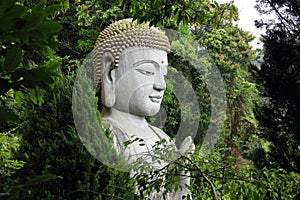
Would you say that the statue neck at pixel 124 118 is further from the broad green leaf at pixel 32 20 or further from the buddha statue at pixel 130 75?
the broad green leaf at pixel 32 20

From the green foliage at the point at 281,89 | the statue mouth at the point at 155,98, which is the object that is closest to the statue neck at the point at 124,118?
the statue mouth at the point at 155,98

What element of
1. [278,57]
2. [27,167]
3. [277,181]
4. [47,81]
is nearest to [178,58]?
[278,57]

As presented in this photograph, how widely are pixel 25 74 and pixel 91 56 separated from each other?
13.2ft

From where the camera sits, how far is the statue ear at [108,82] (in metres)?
4.43

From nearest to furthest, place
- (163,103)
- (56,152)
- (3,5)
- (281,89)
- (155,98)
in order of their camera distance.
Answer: (3,5)
(56,152)
(155,98)
(281,89)
(163,103)

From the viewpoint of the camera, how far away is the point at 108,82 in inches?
175

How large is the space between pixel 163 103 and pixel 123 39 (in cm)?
305

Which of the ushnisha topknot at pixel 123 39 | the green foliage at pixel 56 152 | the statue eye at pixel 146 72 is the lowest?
the green foliage at pixel 56 152

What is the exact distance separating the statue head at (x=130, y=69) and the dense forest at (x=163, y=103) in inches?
15.9

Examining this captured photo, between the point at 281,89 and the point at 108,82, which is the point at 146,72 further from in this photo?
the point at 281,89

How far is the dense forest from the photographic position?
875mm

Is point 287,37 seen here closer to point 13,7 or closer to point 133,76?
point 133,76

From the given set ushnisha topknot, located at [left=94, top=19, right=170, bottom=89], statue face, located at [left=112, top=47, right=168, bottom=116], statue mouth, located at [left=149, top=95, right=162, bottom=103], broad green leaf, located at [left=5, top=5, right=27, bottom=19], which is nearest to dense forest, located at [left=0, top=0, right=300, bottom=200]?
broad green leaf, located at [left=5, top=5, right=27, bottom=19]

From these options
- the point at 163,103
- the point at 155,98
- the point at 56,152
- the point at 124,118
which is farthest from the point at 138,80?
the point at 163,103
